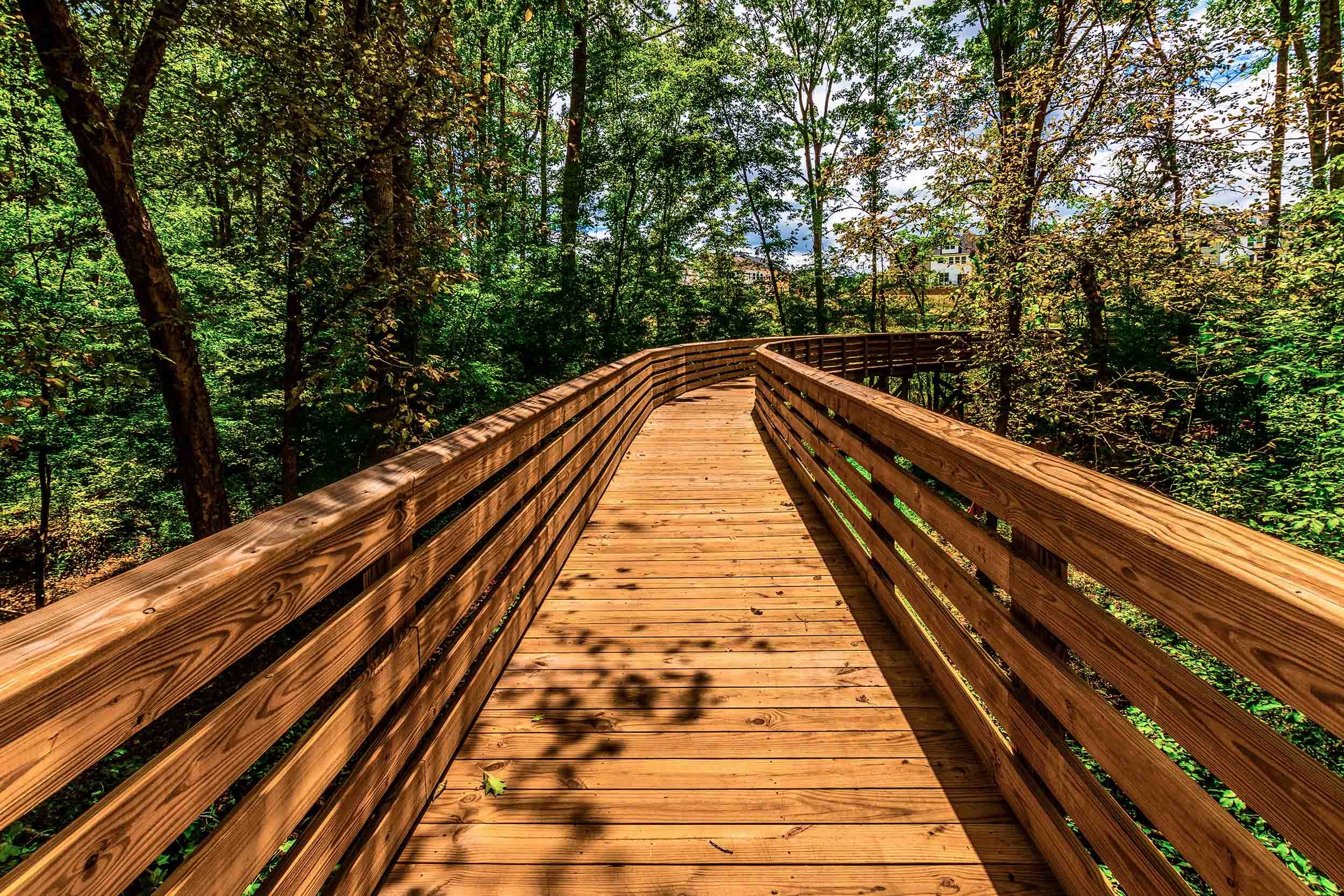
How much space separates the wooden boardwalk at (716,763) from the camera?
176cm

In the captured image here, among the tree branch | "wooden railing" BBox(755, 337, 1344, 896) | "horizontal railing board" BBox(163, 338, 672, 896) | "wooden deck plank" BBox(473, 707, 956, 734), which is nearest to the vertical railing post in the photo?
"wooden railing" BBox(755, 337, 1344, 896)

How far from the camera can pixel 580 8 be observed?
13312 millimetres

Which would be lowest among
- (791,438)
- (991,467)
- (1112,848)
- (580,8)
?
(1112,848)

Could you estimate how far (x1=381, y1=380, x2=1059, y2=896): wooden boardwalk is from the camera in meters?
1.76

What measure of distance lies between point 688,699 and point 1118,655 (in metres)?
1.69

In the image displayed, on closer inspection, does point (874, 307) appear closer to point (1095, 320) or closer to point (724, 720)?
point (1095, 320)

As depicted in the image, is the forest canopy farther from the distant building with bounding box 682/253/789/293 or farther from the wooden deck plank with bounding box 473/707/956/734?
the distant building with bounding box 682/253/789/293

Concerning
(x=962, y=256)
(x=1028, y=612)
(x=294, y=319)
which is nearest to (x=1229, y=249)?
(x=962, y=256)

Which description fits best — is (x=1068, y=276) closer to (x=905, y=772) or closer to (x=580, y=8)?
(x=905, y=772)

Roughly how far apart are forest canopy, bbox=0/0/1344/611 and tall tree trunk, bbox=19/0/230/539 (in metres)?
0.03

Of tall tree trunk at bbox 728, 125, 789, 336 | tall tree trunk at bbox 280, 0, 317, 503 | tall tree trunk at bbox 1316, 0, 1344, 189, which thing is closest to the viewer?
tall tree trunk at bbox 280, 0, 317, 503

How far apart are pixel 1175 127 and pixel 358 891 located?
1264cm

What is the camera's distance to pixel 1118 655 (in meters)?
1.42

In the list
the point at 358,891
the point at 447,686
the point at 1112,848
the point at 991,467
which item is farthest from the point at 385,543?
the point at 1112,848
